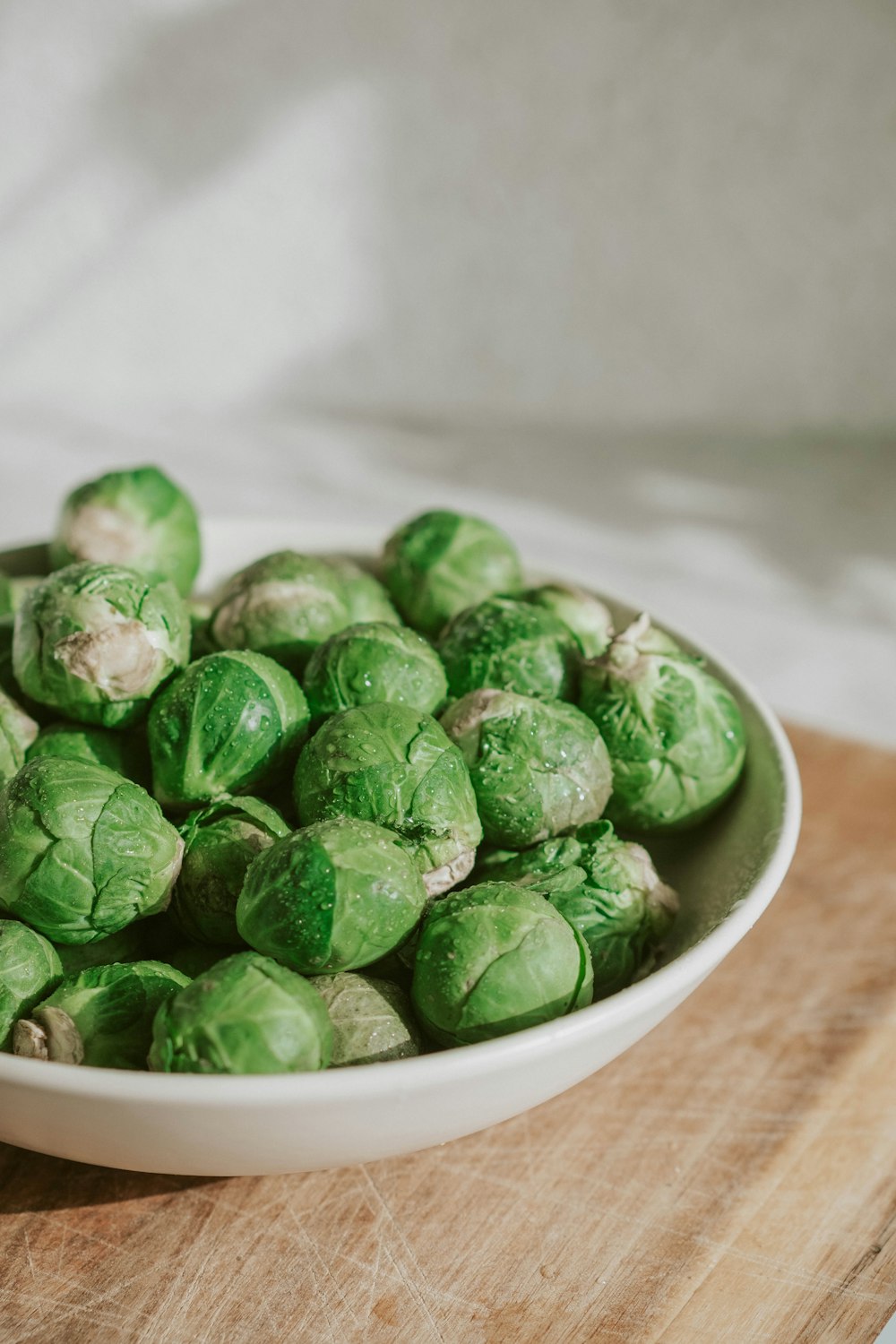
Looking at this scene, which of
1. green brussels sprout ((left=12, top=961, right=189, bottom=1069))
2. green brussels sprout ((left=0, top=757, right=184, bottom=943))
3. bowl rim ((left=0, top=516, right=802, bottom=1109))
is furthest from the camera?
green brussels sprout ((left=0, top=757, right=184, bottom=943))

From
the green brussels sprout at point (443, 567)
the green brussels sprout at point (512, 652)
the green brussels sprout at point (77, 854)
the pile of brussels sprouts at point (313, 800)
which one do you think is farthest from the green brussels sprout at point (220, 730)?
the green brussels sprout at point (443, 567)

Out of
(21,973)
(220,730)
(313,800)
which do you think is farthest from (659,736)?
(21,973)

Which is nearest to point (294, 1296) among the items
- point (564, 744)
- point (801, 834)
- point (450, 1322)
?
point (450, 1322)

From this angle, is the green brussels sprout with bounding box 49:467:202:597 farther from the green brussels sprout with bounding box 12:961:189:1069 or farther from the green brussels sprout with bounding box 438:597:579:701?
the green brussels sprout with bounding box 12:961:189:1069

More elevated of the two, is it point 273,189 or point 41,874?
point 273,189

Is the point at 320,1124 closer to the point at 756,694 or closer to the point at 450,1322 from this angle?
the point at 450,1322

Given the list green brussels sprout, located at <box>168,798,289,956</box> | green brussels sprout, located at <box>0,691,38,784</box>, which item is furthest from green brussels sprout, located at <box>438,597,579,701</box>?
green brussels sprout, located at <box>0,691,38,784</box>

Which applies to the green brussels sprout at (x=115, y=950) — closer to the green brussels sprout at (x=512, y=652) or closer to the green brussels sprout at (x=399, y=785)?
the green brussels sprout at (x=399, y=785)
